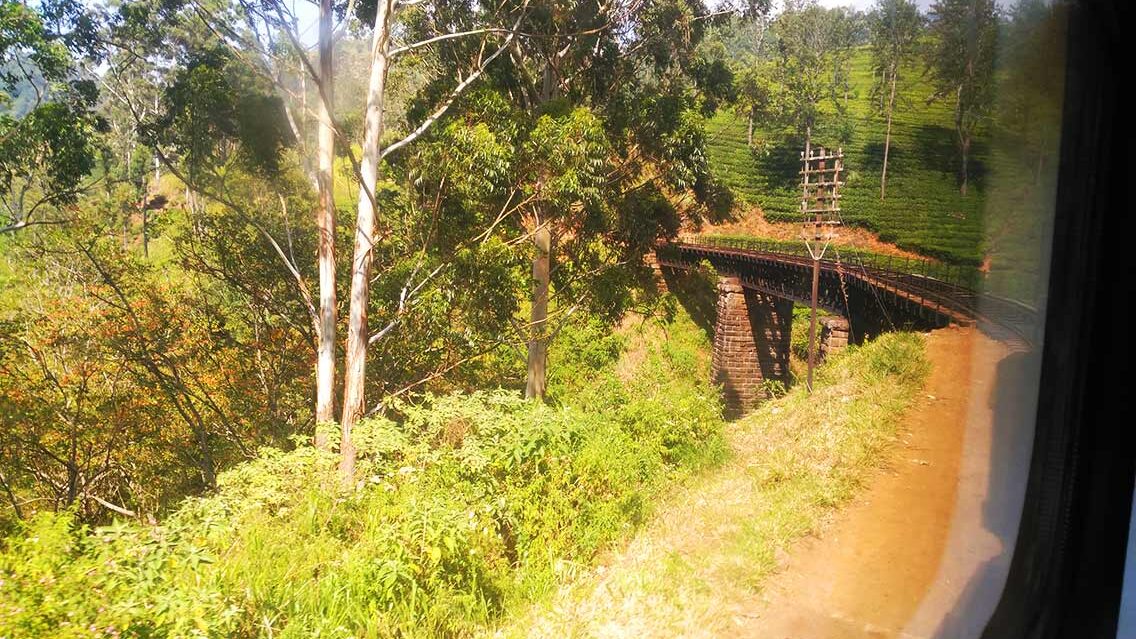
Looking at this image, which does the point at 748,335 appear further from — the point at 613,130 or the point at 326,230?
the point at 326,230

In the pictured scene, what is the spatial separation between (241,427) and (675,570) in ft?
29.5

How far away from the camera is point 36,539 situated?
3.12m

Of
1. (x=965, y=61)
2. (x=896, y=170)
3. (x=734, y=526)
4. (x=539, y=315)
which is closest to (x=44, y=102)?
(x=539, y=315)

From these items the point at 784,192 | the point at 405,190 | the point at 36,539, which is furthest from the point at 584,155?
the point at 784,192

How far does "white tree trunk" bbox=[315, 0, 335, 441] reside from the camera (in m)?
6.80

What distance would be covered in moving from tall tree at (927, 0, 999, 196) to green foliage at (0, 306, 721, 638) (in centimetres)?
334

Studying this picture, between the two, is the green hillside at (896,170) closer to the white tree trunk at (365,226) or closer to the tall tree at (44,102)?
the white tree trunk at (365,226)

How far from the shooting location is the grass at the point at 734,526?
346 cm

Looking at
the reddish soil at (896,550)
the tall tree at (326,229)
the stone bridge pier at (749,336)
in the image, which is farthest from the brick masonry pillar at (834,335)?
the tall tree at (326,229)

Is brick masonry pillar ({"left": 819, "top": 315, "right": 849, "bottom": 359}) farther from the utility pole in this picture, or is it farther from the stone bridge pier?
the stone bridge pier

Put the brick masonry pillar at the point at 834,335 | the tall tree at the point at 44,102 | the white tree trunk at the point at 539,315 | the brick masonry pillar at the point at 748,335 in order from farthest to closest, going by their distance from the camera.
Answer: the brick masonry pillar at the point at 748,335 < the brick masonry pillar at the point at 834,335 < the white tree trunk at the point at 539,315 < the tall tree at the point at 44,102

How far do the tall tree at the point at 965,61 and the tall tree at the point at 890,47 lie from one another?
0.99 m

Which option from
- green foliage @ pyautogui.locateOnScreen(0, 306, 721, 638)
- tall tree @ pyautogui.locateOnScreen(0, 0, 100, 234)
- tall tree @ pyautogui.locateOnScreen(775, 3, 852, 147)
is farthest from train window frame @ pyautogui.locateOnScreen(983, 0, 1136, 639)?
tall tree @ pyautogui.locateOnScreen(775, 3, 852, 147)

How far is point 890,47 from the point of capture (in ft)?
26.8
